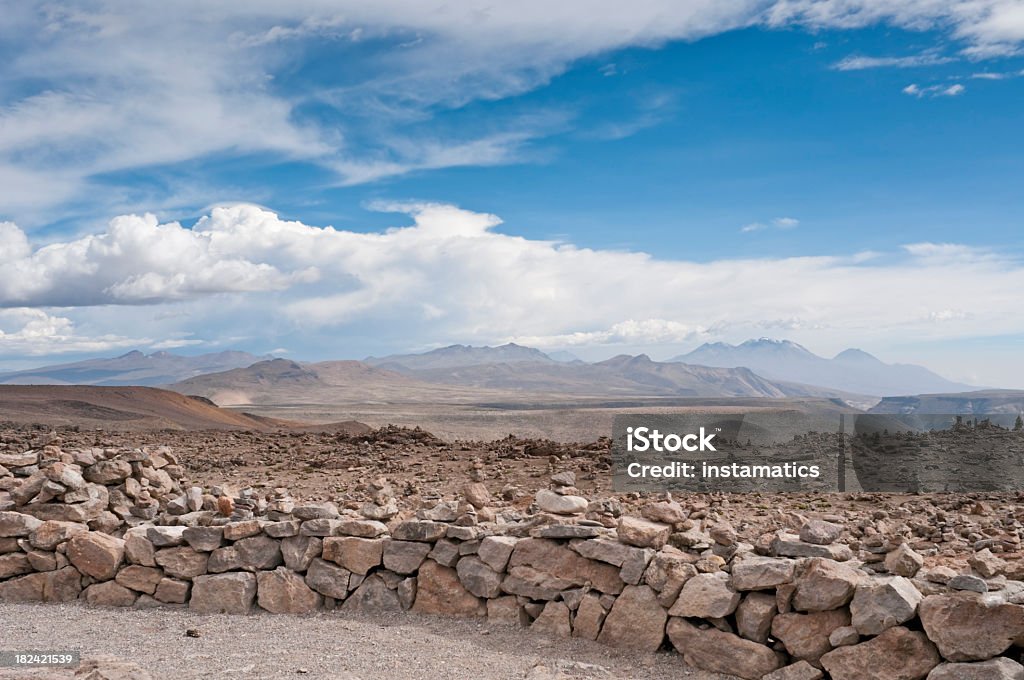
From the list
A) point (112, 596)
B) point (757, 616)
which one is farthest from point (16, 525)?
point (757, 616)

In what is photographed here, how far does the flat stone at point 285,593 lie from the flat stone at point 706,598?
417 centimetres

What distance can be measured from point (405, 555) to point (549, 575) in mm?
1737

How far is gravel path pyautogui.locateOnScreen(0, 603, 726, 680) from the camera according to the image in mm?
7648

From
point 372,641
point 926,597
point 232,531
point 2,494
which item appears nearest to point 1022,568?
point 926,597

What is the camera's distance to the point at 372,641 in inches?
337

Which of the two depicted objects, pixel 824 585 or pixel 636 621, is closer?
pixel 824 585

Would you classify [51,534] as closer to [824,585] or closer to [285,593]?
[285,593]

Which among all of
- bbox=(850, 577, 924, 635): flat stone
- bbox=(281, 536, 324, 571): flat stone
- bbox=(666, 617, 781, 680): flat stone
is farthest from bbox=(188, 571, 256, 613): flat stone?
bbox=(850, 577, 924, 635): flat stone

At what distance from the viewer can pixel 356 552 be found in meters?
9.75

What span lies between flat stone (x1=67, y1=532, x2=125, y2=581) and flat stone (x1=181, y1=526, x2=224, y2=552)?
36.6 inches

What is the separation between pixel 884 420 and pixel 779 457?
533cm

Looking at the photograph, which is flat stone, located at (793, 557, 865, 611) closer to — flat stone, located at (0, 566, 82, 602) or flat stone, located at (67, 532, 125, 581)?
flat stone, located at (67, 532, 125, 581)

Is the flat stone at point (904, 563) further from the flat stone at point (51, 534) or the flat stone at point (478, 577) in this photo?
the flat stone at point (51, 534)

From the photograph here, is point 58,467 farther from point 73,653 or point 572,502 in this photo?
point 572,502
